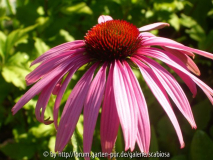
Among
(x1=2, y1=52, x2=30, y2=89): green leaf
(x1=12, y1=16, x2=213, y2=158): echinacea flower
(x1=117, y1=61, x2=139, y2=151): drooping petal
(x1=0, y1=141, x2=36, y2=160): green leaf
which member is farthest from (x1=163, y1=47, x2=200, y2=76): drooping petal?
(x1=0, y1=141, x2=36, y2=160): green leaf

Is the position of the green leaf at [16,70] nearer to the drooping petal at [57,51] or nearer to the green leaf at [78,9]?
the drooping petal at [57,51]

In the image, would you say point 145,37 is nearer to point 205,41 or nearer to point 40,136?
point 205,41

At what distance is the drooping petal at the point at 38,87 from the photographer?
804 millimetres

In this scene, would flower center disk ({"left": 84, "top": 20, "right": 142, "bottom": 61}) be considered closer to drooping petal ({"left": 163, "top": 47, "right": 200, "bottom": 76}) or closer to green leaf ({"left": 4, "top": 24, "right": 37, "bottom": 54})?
drooping petal ({"left": 163, "top": 47, "right": 200, "bottom": 76})

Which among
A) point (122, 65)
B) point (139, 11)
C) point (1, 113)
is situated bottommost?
point (1, 113)

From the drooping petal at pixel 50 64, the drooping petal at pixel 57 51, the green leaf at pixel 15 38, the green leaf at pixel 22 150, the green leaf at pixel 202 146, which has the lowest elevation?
the green leaf at pixel 22 150

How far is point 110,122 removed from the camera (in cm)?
73

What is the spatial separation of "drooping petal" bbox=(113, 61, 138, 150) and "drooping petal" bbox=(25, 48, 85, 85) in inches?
9.0

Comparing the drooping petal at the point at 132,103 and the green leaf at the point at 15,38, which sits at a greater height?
the green leaf at the point at 15,38

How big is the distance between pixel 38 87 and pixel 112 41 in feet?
1.01

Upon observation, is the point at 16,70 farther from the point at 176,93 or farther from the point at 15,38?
the point at 176,93

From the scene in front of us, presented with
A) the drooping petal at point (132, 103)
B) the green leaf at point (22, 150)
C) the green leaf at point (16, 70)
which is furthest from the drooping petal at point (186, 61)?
the green leaf at point (22, 150)

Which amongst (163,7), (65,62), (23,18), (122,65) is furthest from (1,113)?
(163,7)

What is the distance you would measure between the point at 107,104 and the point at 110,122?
0.17ft
